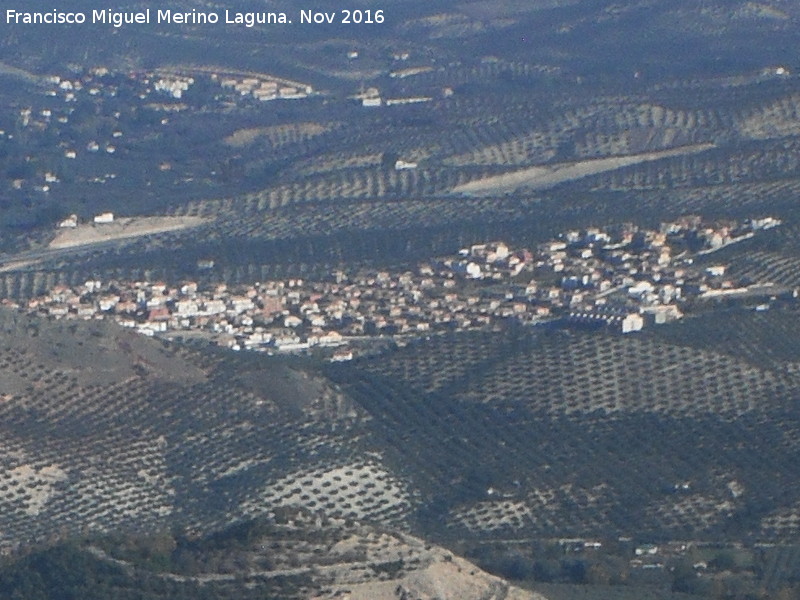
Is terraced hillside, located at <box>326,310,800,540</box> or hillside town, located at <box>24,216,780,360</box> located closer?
terraced hillside, located at <box>326,310,800,540</box>

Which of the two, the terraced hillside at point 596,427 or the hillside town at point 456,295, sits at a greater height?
the hillside town at point 456,295

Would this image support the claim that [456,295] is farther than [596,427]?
Yes

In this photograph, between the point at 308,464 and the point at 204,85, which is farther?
the point at 204,85

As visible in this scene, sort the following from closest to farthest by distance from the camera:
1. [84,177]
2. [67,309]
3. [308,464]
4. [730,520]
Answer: [730,520] < [308,464] < [67,309] < [84,177]

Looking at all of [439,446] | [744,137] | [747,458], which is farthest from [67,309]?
[744,137]

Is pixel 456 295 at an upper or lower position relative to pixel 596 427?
upper

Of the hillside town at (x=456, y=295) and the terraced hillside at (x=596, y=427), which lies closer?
the terraced hillside at (x=596, y=427)

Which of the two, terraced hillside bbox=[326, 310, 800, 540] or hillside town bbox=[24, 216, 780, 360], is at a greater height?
hillside town bbox=[24, 216, 780, 360]

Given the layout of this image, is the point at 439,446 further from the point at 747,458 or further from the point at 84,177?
the point at 84,177
